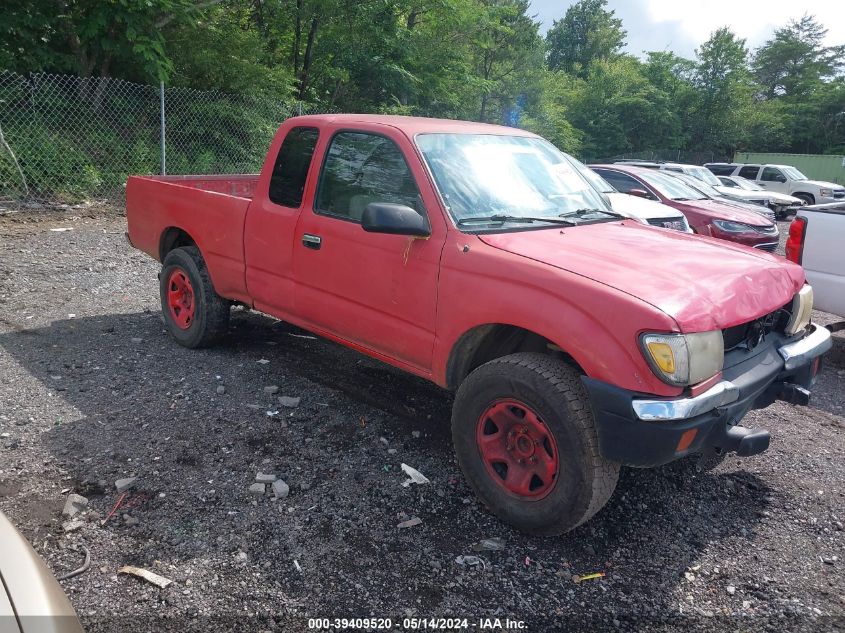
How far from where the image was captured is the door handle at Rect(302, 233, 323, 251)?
4.09 metres

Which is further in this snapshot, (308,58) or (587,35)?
(587,35)

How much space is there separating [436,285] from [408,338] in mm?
399

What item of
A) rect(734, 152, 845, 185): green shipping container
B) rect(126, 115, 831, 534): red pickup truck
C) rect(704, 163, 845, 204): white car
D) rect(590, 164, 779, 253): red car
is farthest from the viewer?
rect(734, 152, 845, 185): green shipping container

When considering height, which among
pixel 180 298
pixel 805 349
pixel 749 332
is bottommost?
pixel 180 298

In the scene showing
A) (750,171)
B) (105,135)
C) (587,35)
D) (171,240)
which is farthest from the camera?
(587,35)

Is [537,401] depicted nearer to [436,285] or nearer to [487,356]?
[487,356]

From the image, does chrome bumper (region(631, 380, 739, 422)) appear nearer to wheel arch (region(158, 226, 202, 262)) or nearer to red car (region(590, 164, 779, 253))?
wheel arch (region(158, 226, 202, 262))

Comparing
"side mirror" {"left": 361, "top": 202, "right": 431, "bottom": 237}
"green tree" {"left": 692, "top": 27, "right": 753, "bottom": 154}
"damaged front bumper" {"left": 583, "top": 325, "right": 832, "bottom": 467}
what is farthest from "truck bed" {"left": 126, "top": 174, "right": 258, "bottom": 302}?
"green tree" {"left": 692, "top": 27, "right": 753, "bottom": 154}

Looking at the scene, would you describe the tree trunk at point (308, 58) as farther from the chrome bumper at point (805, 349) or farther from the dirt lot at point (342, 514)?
the chrome bumper at point (805, 349)

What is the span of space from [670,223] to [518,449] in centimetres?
651

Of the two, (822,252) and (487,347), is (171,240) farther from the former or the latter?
(822,252)

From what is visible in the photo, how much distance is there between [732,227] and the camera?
10.1 meters

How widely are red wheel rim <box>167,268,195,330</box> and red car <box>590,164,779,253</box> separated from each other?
7.52 meters

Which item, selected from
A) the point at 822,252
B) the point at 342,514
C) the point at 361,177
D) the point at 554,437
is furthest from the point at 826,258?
the point at 342,514
